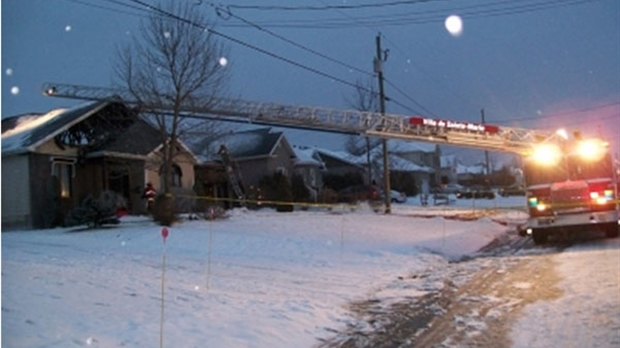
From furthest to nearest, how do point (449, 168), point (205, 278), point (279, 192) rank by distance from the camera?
1. point (449, 168)
2. point (279, 192)
3. point (205, 278)

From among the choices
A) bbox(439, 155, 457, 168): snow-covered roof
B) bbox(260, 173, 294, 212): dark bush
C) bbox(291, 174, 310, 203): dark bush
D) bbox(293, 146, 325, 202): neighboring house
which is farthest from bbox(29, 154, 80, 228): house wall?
bbox(439, 155, 457, 168): snow-covered roof

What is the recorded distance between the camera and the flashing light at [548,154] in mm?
18688

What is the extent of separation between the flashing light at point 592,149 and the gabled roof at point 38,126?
62.4ft

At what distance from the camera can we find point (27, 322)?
7.34 m

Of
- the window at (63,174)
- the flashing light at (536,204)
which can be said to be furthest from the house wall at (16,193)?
the flashing light at (536,204)

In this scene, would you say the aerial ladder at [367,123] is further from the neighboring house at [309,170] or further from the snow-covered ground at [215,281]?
the neighboring house at [309,170]

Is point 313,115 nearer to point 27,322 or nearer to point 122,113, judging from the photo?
point 122,113

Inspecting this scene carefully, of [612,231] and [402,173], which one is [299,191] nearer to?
[402,173]

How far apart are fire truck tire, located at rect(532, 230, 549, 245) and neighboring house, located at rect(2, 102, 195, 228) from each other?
1523 cm

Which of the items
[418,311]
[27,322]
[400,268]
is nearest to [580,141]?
[400,268]

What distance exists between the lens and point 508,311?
9.55m

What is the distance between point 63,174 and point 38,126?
2410mm

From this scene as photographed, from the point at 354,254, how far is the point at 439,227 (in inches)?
356

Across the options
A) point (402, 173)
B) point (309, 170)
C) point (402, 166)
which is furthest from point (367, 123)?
point (402, 166)
